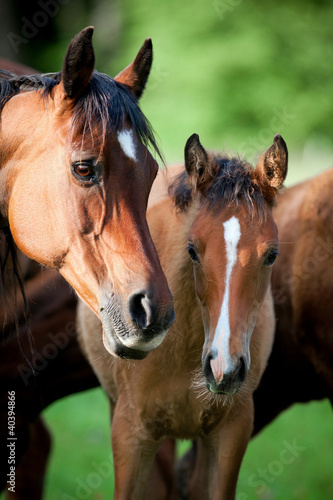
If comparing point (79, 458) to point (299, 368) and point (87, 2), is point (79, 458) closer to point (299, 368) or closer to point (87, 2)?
point (299, 368)

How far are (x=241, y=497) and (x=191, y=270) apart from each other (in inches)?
107

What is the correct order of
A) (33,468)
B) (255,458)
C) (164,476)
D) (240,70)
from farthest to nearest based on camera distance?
(240,70) < (255,458) < (33,468) < (164,476)

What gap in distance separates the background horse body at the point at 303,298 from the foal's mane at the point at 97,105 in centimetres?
165

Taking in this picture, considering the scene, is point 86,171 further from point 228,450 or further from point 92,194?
point 228,450

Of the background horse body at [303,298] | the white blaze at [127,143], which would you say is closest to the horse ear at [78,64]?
the white blaze at [127,143]

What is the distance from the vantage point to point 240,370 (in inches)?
96.7

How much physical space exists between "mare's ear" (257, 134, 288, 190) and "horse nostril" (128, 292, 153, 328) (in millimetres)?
1062

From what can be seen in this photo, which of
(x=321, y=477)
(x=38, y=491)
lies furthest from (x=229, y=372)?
(x=321, y=477)

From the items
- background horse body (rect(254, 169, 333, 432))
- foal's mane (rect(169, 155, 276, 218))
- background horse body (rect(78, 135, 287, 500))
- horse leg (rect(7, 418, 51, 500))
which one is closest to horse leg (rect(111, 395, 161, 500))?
background horse body (rect(78, 135, 287, 500))

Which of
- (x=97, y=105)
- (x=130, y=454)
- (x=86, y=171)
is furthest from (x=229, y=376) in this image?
(x=97, y=105)

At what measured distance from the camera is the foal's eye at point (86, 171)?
7.55 feet

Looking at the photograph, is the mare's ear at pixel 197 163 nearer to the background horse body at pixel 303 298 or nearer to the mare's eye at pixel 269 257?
the mare's eye at pixel 269 257

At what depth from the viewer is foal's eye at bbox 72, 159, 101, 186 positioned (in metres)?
2.30

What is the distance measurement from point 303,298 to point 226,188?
4.47ft
